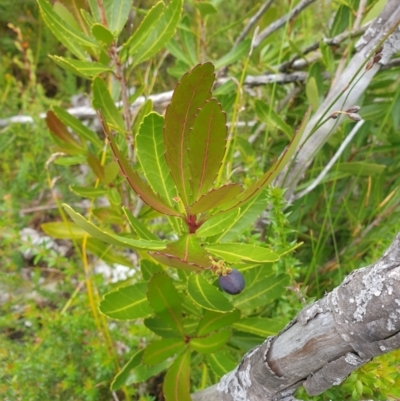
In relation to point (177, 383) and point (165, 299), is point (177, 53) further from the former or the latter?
point (177, 383)

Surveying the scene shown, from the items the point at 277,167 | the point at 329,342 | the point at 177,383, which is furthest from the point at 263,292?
the point at 277,167

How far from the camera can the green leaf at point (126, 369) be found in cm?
110

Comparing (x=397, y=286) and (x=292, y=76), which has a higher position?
(x=292, y=76)

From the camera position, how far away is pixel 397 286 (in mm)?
549

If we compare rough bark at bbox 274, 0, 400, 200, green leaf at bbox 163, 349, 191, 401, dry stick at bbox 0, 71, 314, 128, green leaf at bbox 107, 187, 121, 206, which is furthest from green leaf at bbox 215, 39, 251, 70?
green leaf at bbox 163, 349, 191, 401

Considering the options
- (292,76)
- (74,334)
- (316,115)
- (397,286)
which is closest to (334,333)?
(397,286)

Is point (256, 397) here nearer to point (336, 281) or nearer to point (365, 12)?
point (336, 281)

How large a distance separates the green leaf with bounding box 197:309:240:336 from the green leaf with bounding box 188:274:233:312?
0.12m

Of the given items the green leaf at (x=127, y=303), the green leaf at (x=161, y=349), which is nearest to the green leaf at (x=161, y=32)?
the green leaf at (x=127, y=303)

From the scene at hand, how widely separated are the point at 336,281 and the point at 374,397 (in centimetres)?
54

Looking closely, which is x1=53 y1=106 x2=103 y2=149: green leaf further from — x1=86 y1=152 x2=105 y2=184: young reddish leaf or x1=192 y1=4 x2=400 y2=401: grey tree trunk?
x1=192 y1=4 x2=400 y2=401: grey tree trunk

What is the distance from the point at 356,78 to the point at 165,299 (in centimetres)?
78

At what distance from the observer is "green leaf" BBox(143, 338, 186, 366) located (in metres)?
1.05

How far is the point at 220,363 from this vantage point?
1.12 metres
